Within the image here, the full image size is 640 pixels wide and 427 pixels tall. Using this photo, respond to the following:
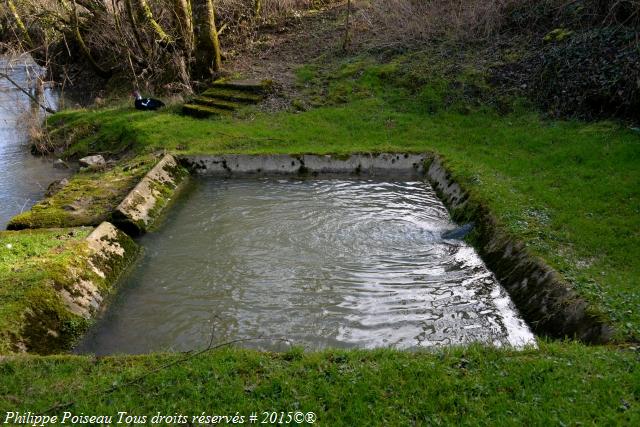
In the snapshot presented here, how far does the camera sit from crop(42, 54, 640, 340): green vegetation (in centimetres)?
689

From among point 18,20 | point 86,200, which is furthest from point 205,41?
point 86,200

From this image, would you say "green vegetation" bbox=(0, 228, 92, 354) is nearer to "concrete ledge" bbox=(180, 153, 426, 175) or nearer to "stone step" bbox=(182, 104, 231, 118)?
"concrete ledge" bbox=(180, 153, 426, 175)

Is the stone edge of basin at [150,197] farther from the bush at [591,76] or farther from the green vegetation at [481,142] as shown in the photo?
the bush at [591,76]

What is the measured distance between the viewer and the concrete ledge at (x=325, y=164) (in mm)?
12047

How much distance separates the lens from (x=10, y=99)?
2156 cm

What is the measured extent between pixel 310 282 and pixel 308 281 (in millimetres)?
38

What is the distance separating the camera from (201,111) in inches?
603

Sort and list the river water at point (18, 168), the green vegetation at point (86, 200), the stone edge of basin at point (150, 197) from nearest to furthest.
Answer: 1. the green vegetation at point (86, 200)
2. the stone edge of basin at point (150, 197)
3. the river water at point (18, 168)

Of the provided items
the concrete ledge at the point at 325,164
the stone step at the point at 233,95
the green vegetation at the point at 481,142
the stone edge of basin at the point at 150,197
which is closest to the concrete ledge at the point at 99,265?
the stone edge of basin at the point at 150,197

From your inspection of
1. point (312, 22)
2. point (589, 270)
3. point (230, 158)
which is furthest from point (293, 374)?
point (312, 22)

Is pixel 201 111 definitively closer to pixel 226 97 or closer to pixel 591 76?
pixel 226 97

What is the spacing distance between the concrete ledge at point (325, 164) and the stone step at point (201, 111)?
354cm

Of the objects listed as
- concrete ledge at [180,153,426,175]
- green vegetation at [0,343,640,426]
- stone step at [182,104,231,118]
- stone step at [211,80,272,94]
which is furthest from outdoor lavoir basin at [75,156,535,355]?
stone step at [211,80,272,94]

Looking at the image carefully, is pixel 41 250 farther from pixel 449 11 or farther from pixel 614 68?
pixel 449 11
